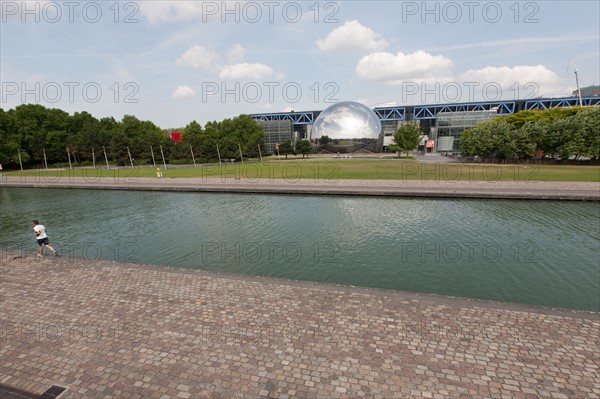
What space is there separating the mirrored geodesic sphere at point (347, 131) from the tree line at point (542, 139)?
1241 inches

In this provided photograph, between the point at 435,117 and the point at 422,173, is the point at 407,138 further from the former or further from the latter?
the point at 435,117

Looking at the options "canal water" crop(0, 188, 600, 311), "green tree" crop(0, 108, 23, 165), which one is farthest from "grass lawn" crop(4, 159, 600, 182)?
"green tree" crop(0, 108, 23, 165)

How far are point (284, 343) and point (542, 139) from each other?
49.4m

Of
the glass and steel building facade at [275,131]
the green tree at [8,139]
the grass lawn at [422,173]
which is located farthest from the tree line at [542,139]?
→ the green tree at [8,139]

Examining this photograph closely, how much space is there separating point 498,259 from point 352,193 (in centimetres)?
1247

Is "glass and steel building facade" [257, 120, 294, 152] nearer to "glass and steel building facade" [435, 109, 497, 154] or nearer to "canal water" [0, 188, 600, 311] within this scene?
"glass and steel building facade" [435, 109, 497, 154]

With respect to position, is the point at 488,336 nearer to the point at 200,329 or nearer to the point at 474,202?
the point at 200,329

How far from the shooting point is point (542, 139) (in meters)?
42.0

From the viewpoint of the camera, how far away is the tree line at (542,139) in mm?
39213

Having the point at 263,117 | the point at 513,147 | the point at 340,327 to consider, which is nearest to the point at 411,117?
the point at 263,117

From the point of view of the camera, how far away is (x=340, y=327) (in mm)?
6723

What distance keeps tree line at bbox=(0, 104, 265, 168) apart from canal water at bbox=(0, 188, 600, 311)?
36.9m

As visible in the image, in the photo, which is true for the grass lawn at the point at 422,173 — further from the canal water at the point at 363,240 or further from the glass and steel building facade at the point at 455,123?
the glass and steel building facade at the point at 455,123

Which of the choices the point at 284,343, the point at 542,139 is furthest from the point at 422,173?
the point at 284,343
